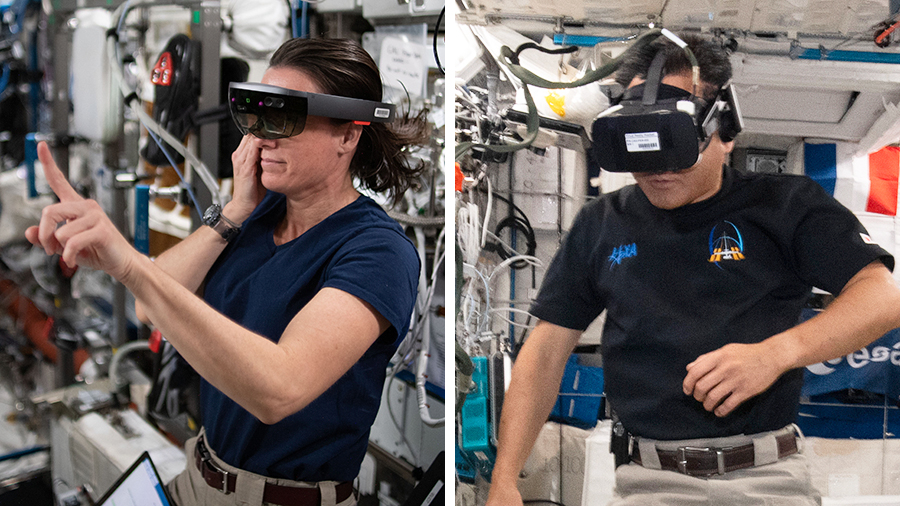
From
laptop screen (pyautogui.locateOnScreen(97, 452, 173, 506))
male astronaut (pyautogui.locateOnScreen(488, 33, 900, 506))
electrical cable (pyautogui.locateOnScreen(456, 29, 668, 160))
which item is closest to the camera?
male astronaut (pyautogui.locateOnScreen(488, 33, 900, 506))

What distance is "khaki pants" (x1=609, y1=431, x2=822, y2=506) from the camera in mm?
1145

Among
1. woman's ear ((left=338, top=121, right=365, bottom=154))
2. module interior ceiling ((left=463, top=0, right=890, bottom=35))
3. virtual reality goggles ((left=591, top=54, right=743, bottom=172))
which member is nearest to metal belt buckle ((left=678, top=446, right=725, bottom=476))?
virtual reality goggles ((left=591, top=54, right=743, bottom=172))

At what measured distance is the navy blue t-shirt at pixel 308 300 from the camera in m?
1.20

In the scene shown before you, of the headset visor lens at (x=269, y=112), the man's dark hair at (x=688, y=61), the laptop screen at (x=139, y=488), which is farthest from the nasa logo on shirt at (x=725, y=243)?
the laptop screen at (x=139, y=488)

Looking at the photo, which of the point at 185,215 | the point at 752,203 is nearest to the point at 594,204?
the point at 752,203

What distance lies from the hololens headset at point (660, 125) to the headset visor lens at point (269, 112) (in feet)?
1.82

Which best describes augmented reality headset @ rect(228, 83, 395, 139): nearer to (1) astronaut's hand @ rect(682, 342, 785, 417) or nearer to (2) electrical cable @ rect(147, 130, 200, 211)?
(2) electrical cable @ rect(147, 130, 200, 211)

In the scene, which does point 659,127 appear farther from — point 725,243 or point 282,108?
point 282,108

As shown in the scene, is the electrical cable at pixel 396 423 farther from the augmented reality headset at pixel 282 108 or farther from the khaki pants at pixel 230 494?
the augmented reality headset at pixel 282 108

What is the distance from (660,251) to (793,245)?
0.22 meters

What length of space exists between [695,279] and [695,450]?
317 mm

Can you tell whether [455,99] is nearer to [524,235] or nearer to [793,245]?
[524,235]

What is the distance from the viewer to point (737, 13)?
110 cm

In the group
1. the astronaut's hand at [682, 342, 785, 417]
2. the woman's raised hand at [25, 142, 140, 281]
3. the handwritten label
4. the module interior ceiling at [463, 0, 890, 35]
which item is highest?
the module interior ceiling at [463, 0, 890, 35]
